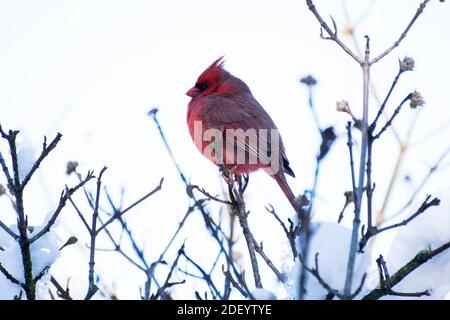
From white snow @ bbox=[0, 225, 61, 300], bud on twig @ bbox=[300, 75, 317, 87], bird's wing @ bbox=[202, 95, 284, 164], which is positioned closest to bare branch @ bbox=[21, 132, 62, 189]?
white snow @ bbox=[0, 225, 61, 300]

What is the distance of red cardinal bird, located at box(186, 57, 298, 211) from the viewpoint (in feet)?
11.0

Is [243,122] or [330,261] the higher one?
[243,122]

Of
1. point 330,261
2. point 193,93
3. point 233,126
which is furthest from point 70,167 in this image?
point 193,93

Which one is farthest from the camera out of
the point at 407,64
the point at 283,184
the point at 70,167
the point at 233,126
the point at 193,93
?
Answer: the point at 193,93

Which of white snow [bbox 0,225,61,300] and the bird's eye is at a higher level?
the bird's eye

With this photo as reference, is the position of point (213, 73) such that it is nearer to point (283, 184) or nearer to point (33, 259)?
point (283, 184)

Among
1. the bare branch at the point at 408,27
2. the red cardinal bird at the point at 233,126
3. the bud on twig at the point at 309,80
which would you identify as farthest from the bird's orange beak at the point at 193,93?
the bud on twig at the point at 309,80

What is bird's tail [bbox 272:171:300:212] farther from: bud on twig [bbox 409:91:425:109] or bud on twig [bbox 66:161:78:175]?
bud on twig [bbox 409:91:425:109]

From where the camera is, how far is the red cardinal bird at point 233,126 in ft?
11.0

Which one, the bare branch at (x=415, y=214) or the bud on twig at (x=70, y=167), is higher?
the bud on twig at (x=70, y=167)

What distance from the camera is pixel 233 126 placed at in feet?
12.2

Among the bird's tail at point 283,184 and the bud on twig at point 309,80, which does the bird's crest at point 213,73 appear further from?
the bud on twig at point 309,80

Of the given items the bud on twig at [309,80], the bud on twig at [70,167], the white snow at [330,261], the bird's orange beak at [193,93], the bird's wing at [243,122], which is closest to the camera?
the white snow at [330,261]
